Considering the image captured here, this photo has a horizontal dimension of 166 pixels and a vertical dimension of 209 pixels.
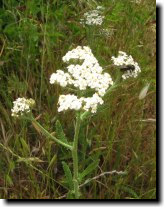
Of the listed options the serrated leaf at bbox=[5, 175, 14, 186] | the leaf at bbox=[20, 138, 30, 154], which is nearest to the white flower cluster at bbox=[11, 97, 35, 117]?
the leaf at bbox=[20, 138, 30, 154]

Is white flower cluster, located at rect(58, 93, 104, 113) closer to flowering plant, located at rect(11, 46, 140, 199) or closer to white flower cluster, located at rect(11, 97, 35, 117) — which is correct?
flowering plant, located at rect(11, 46, 140, 199)

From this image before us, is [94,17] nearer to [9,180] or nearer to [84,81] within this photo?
[84,81]

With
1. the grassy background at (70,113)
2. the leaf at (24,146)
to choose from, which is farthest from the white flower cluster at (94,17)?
the leaf at (24,146)

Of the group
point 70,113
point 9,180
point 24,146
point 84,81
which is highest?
point 84,81

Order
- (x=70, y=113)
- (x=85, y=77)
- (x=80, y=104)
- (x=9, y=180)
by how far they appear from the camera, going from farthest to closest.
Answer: (x=70, y=113) → (x=9, y=180) → (x=85, y=77) → (x=80, y=104)

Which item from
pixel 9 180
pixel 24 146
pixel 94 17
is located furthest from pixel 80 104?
pixel 94 17
